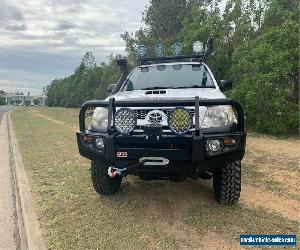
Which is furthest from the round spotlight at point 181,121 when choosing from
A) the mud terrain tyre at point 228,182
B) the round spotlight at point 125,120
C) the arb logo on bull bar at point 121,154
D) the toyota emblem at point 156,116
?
the mud terrain tyre at point 228,182

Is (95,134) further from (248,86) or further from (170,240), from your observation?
(248,86)

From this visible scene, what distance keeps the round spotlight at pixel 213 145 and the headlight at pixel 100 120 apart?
50.2 inches

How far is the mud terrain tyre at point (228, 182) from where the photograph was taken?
4.71m

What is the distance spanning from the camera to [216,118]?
4.37m

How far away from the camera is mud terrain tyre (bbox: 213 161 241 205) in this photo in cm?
471

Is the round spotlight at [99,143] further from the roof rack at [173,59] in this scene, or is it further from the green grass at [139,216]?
the roof rack at [173,59]

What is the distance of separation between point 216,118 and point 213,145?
1.19 feet

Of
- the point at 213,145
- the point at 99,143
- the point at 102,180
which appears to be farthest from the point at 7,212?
the point at 213,145

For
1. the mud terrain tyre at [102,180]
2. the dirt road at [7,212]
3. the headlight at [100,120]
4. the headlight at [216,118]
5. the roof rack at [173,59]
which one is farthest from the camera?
the roof rack at [173,59]

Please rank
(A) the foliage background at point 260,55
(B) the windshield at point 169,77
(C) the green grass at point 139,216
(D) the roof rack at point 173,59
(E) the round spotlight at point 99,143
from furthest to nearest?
(A) the foliage background at point 260,55, (D) the roof rack at point 173,59, (B) the windshield at point 169,77, (E) the round spotlight at point 99,143, (C) the green grass at point 139,216

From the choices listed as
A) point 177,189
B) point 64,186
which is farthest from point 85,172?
point 177,189

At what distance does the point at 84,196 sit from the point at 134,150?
1788 mm

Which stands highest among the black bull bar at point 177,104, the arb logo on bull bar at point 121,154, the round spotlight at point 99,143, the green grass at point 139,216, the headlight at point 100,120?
the black bull bar at point 177,104

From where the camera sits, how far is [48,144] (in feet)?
38.7
